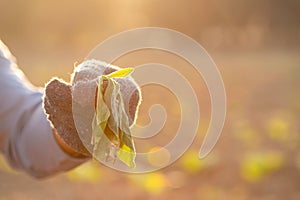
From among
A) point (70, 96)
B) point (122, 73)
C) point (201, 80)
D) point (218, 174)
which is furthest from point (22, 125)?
point (201, 80)

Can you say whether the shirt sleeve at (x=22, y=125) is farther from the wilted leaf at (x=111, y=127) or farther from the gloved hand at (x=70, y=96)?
the wilted leaf at (x=111, y=127)

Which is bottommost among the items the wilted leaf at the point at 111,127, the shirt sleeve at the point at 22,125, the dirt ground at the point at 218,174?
the wilted leaf at the point at 111,127

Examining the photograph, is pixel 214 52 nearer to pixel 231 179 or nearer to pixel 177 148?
pixel 177 148

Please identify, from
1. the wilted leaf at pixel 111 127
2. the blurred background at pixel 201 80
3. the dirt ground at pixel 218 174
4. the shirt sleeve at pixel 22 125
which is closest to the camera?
the wilted leaf at pixel 111 127

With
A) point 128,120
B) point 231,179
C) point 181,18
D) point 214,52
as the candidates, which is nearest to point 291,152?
point 231,179

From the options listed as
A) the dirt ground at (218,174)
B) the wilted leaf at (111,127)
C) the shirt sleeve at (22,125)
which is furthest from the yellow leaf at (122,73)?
the dirt ground at (218,174)

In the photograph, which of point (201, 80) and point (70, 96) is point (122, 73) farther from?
point (201, 80)

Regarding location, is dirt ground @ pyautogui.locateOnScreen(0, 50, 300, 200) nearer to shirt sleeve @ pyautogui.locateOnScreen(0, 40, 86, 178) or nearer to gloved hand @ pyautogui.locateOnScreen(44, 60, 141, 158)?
shirt sleeve @ pyautogui.locateOnScreen(0, 40, 86, 178)

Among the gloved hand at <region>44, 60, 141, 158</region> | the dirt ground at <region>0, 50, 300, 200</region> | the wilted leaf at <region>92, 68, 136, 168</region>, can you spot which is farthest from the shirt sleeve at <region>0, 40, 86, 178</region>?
the dirt ground at <region>0, 50, 300, 200</region>
